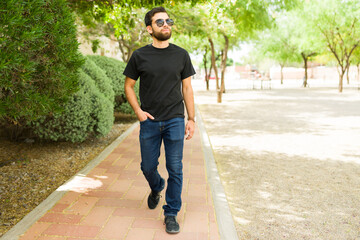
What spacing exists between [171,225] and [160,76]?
4.56ft

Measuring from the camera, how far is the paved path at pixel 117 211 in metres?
3.16

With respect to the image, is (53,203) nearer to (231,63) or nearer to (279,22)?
(279,22)

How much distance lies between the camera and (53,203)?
3.80 meters

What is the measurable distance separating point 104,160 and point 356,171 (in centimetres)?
419

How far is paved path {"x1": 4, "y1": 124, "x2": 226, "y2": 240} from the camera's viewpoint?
10.4ft

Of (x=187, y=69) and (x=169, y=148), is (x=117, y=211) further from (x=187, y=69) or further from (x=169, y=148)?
(x=187, y=69)

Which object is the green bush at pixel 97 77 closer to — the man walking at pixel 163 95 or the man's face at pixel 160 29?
the man walking at pixel 163 95

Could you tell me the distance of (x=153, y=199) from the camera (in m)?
3.67

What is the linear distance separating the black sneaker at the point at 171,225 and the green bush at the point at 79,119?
3410 mm

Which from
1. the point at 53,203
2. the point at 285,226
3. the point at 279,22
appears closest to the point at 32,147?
the point at 53,203

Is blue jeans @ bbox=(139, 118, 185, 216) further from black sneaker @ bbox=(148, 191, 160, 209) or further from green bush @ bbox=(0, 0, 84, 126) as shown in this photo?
green bush @ bbox=(0, 0, 84, 126)

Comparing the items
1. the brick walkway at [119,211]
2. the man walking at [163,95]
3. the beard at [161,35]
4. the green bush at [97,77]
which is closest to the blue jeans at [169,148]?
the man walking at [163,95]

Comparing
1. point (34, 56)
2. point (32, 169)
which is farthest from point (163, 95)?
point (32, 169)

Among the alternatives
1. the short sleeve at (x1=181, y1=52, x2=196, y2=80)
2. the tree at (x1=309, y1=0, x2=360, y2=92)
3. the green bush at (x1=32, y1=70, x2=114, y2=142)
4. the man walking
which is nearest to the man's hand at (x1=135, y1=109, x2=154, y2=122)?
the man walking
